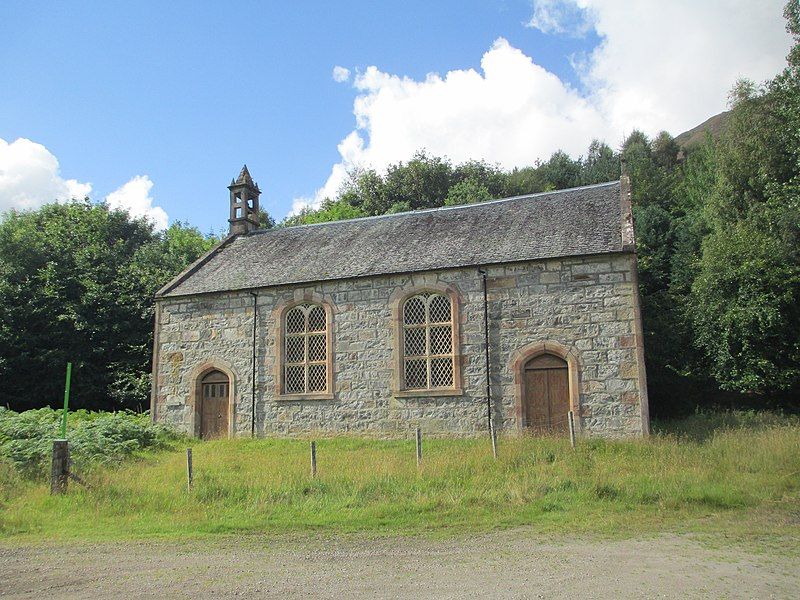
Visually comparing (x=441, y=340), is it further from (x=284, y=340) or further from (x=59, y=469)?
(x=59, y=469)

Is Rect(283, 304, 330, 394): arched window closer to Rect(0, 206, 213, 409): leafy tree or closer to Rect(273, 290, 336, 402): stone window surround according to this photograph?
Rect(273, 290, 336, 402): stone window surround

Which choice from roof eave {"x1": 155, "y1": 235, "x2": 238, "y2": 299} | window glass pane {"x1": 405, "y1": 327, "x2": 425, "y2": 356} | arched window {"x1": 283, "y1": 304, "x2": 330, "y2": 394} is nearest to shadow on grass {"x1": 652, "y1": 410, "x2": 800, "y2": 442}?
window glass pane {"x1": 405, "y1": 327, "x2": 425, "y2": 356}

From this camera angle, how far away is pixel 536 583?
6.59 m

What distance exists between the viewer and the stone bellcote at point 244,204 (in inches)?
1057

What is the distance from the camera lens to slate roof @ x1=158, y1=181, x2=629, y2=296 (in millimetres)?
18641

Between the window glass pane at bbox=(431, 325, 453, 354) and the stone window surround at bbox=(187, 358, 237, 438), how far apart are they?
6.52 metres

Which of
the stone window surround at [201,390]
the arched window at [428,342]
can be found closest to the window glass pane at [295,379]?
the stone window surround at [201,390]

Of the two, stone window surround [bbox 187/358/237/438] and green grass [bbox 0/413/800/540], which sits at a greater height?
stone window surround [bbox 187/358/237/438]

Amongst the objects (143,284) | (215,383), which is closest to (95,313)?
(143,284)

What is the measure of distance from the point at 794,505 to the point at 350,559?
281 inches

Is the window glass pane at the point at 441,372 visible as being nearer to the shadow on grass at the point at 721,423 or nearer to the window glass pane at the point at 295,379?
the window glass pane at the point at 295,379

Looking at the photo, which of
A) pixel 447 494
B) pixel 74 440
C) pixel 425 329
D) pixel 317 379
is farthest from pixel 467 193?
pixel 447 494

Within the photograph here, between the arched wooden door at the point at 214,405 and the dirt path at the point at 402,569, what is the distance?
39.5 ft

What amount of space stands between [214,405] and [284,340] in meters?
3.19
